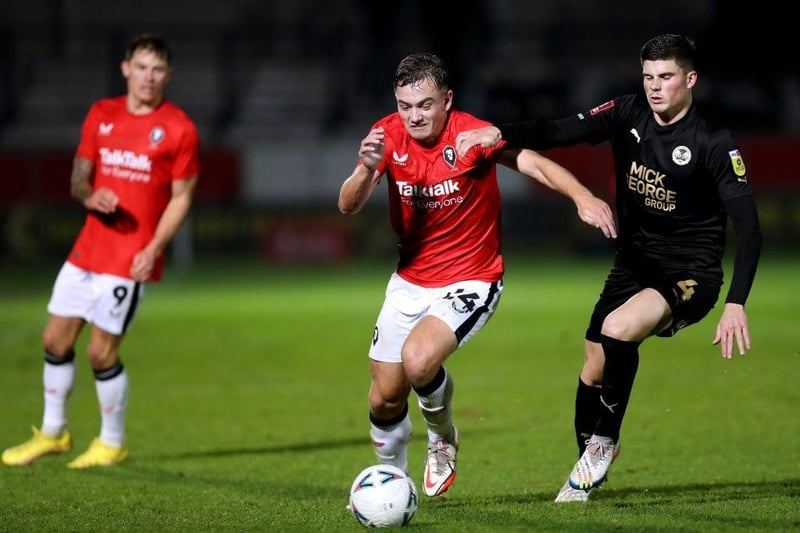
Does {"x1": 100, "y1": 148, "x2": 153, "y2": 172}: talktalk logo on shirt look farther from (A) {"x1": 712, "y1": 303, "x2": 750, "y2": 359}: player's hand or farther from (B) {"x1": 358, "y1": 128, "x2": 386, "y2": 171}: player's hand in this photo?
(A) {"x1": 712, "y1": 303, "x2": 750, "y2": 359}: player's hand

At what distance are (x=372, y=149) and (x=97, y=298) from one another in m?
2.86

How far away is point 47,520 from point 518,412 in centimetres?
471

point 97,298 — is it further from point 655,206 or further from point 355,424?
point 655,206

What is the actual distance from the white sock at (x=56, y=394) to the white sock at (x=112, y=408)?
0.23 meters

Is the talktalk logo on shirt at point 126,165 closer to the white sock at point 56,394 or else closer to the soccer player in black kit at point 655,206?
the white sock at point 56,394

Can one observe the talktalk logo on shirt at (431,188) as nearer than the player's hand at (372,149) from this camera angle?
No

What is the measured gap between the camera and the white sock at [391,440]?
22.2 feet

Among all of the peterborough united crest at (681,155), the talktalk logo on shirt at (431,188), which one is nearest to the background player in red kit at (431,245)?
the talktalk logo on shirt at (431,188)

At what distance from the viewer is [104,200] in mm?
8102

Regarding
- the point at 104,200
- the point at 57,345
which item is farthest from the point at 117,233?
the point at 57,345

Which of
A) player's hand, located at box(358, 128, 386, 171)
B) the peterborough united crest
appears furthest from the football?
the peterborough united crest

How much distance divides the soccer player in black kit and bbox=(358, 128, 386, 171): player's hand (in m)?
0.39

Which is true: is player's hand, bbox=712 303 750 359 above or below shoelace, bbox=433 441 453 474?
above

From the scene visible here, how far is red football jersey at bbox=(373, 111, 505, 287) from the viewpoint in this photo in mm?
6664
